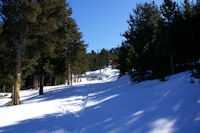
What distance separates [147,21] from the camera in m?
15.3

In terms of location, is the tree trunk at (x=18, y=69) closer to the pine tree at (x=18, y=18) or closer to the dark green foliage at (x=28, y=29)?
the pine tree at (x=18, y=18)

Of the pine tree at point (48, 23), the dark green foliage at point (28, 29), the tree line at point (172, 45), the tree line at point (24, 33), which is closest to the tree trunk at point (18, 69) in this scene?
the tree line at point (24, 33)

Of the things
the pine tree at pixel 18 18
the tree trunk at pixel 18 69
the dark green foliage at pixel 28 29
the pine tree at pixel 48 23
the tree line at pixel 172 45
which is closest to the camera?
the tree line at pixel 172 45

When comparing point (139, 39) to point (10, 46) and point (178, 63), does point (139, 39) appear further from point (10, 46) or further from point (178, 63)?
point (10, 46)

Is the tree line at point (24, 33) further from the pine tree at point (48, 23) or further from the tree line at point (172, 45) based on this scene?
the tree line at point (172, 45)

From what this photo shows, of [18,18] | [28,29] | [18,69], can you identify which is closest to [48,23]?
[28,29]

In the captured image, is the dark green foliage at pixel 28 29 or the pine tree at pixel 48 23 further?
the pine tree at pixel 48 23

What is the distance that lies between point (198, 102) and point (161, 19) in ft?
25.1

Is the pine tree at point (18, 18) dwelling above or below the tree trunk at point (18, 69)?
above

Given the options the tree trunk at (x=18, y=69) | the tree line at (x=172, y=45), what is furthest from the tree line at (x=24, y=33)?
the tree line at (x=172, y=45)

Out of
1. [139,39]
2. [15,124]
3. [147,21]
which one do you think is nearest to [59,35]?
[15,124]

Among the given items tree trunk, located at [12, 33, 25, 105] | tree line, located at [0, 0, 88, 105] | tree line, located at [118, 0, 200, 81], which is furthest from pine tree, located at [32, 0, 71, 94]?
tree line, located at [118, 0, 200, 81]

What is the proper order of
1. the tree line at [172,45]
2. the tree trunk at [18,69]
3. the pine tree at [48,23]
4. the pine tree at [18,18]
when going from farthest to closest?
the pine tree at [48,23] < the tree trunk at [18,69] < the pine tree at [18,18] < the tree line at [172,45]

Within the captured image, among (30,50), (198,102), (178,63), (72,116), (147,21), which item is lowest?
(72,116)
